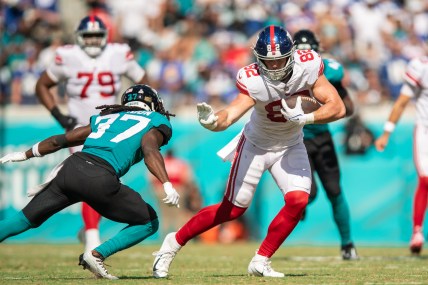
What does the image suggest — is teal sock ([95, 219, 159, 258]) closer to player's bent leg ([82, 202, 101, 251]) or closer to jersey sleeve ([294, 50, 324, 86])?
jersey sleeve ([294, 50, 324, 86])

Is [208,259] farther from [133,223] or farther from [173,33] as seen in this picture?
[173,33]

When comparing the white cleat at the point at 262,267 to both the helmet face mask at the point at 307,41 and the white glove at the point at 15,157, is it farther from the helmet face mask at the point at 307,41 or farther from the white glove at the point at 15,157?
the helmet face mask at the point at 307,41

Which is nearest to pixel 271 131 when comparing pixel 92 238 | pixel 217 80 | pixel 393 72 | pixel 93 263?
pixel 93 263

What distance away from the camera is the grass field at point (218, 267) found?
6.24 meters

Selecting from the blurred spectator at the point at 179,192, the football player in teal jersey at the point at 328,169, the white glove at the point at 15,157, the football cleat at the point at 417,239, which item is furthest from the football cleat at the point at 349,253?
the blurred spectator at the point at 179,192

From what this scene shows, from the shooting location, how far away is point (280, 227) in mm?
6480

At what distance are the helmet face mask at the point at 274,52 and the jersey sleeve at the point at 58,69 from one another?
10.5 ft

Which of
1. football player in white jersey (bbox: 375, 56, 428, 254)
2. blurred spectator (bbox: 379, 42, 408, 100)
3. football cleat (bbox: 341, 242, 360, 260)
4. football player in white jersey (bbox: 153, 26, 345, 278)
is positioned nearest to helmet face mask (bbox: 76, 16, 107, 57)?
football player in white jersey (bbox: 153, 26, 345, 278)

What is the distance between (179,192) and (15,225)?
715cm

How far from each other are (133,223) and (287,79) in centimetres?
141

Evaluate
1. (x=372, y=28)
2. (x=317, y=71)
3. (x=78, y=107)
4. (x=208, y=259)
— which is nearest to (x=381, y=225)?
(x=372, y=28)

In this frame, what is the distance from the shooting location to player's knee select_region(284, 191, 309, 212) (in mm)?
6465

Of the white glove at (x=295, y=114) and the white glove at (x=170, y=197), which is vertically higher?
the white glove at (x=295, y=114)

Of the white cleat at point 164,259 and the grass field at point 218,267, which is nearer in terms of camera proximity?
the grass field at point 218,267
